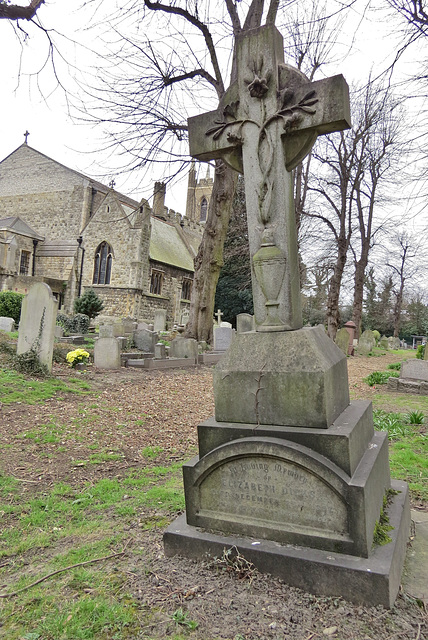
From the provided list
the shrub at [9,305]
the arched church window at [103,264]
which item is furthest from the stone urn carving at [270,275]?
the arched church window at [103,264]

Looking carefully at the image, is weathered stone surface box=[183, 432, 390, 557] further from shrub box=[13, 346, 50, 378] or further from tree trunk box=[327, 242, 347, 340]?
tree trunk box=[327, 242, 347, 340]

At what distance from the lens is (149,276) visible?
91.7ft

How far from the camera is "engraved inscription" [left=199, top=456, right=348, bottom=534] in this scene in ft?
7.23

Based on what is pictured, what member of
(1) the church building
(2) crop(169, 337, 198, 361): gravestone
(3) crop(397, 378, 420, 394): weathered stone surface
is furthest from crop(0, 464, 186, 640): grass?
(1) the church building

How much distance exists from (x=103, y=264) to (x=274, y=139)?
26.6 metres

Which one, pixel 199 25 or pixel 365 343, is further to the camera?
pixel 365 343

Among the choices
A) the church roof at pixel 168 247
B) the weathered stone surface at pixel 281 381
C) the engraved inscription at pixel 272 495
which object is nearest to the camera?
the engraved inscription at pixel 272 495

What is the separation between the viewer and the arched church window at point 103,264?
27844 mm

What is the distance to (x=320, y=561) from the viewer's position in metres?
2.07

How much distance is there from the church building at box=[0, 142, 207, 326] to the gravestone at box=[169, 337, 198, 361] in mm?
14029

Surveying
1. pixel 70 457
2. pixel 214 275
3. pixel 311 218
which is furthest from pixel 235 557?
pixel 311 218

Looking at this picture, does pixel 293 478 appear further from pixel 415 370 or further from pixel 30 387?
pixel 415 370

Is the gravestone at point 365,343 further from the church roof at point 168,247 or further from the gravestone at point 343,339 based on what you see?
the church roof at point 168,247

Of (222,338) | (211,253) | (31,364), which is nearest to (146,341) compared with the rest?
(222,338)
